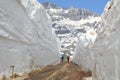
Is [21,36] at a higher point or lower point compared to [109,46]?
higher

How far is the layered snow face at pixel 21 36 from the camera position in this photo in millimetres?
13977

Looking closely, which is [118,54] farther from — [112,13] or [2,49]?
[2,49]

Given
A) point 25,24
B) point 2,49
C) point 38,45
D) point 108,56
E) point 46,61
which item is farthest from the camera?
point 46,61

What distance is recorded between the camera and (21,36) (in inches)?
575

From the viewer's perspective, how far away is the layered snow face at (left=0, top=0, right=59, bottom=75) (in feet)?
45.9

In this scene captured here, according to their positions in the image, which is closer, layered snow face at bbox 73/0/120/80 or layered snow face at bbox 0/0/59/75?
layered snow face at bbox 73/0/120/80

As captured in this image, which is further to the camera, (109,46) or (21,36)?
(21,36)

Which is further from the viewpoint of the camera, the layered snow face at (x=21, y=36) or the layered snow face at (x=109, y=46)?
the layered snow face at (x=21, y=36)

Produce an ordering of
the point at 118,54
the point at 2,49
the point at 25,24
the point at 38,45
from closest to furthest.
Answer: the point at 118,54
the point at 2,49
the point at 25,24
the point at 38,45

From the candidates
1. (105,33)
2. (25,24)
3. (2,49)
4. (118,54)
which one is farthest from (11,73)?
(118,54)

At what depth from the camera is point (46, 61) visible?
17.8 metres

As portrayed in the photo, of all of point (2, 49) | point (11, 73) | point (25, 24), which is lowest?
point (11, 73)

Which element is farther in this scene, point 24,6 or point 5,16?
point 24,6

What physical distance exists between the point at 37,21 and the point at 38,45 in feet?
3.56
